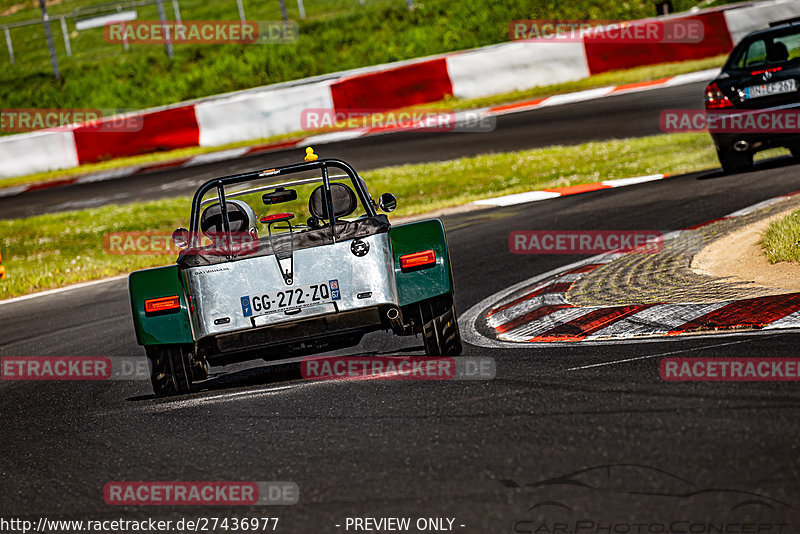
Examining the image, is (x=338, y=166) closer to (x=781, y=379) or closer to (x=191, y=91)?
(x=781, y=379)

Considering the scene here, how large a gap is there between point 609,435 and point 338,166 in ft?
11.2

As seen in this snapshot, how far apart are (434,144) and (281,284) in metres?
13.0

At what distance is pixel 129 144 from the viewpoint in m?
22.7

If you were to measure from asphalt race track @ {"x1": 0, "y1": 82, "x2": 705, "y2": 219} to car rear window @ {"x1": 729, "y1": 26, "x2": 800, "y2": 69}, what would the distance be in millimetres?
4666

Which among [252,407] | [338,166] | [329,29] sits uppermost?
[329,29]

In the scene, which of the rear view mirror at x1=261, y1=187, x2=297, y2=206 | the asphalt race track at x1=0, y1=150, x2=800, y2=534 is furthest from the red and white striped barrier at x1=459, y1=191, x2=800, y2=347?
the rear view mirror at x1=261, y1=187, x2=297, y2=206

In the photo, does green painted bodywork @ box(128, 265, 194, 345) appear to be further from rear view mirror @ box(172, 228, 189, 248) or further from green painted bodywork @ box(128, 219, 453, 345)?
rear view mirror @ box(172, 228, 189, 248)

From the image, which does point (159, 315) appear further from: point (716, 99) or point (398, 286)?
point (716, 99)

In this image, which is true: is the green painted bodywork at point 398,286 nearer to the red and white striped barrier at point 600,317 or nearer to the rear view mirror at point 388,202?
the rear view mirror at point 388,202

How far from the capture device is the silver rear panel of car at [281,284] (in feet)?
20.5

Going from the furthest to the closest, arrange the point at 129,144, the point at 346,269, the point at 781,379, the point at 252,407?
the point at 129,144
the point at 346,269
the point at 252,407
the point at 781,379

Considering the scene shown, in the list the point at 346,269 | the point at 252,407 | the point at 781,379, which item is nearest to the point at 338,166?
the point at 346,269

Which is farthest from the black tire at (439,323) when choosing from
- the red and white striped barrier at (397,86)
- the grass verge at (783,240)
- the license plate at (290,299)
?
the red and white striped barrier at (397,86)

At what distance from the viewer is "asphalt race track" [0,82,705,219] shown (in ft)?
58.5
